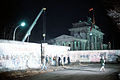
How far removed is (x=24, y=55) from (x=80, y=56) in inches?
900

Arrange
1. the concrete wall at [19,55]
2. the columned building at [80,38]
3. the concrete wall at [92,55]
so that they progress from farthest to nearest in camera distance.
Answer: the columned building at [80,38] → the concrete wall at [92,55] → the concrete wall at [19,55]

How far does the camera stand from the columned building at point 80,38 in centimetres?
7494

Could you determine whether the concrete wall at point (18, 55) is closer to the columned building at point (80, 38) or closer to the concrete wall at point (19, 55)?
the concrete wall at point (19, 55)

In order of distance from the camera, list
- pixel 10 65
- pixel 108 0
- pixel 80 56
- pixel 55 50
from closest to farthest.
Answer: pixel 108 0 < pixel 10 65 < pixel 55 50 < pixel 80 56

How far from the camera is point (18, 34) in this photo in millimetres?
51938

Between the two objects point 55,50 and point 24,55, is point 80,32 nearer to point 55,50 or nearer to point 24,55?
point 55,50

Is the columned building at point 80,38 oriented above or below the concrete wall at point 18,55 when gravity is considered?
above

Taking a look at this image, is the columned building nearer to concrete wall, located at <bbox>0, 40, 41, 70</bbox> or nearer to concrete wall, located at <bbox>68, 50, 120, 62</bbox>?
concrete wall, located at <bbox>68, 50, 120, 62</bbox>

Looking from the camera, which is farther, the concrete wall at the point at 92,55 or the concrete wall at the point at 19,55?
the concrete wall at the point at 92,55

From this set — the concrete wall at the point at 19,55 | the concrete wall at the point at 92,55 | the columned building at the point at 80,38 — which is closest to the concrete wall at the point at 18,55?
the concrete wall at the point at 19,55

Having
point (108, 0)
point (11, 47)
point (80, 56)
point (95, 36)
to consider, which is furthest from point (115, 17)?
point (95, 36)

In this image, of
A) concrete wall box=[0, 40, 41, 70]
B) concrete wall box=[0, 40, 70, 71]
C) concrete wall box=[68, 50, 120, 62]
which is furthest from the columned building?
concrete wall box=[0, 40, 41, 70]

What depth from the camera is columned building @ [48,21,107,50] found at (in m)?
74.9

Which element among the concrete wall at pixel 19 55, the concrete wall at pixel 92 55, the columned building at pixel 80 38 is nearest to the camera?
the concrete wall at pixel 19 55
